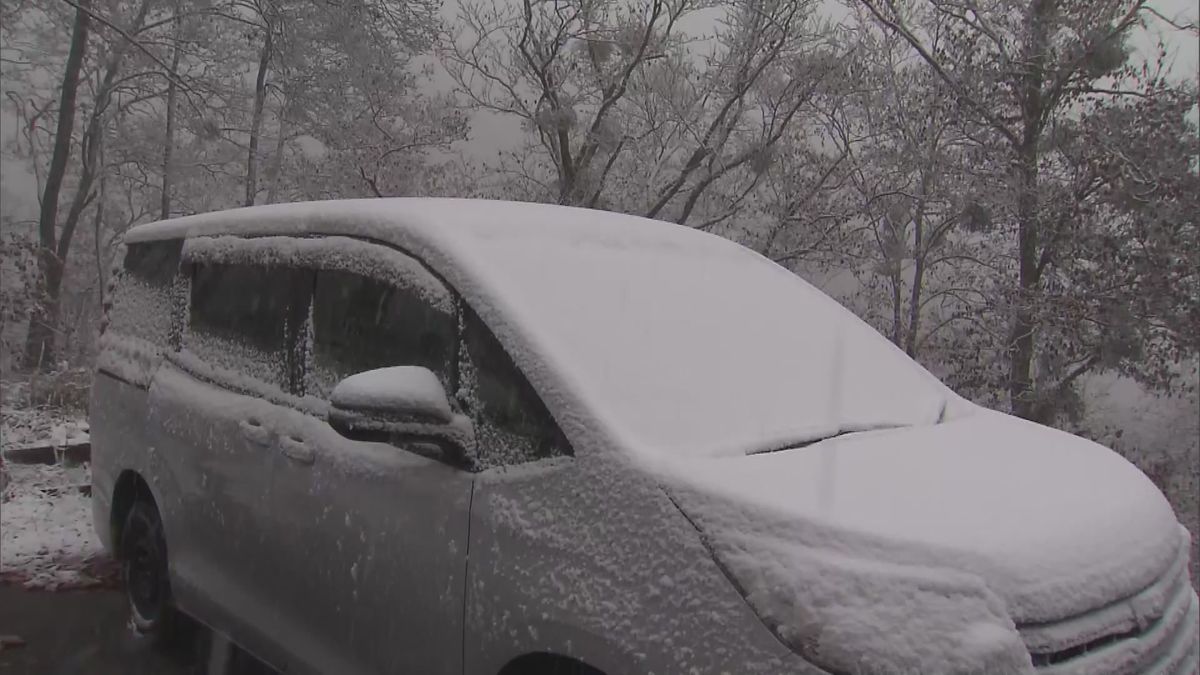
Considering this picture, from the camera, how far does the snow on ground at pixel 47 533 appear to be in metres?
4.10

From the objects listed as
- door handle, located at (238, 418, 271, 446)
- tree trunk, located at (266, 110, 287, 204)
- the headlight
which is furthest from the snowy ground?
tree trunk, located at (266, 110, 287, 204)

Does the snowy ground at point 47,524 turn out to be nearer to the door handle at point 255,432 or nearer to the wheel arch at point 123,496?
the wheel arch at point 123,496

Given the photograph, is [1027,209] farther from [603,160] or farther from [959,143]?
[603,160]

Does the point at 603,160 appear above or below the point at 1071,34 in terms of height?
below

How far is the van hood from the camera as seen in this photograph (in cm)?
153

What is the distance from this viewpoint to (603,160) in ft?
47.4

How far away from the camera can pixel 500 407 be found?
199cm

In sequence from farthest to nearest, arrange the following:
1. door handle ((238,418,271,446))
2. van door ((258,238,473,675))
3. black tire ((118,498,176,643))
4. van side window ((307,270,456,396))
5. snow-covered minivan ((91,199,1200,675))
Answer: black tire ((118,498,176,643)) → door handle ((238,418,271,446)) → van side window ((307,270,456,396)) → van door ((258,238,473,675)) → snow-covered minivan ((91,199,1200,675))

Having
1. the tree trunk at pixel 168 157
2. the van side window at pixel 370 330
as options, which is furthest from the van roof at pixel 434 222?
Result: the tree trunk at pixel 168 157

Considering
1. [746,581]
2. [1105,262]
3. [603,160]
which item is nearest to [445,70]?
[603,160]

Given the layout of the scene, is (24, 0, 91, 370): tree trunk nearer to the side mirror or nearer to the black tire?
the black tire

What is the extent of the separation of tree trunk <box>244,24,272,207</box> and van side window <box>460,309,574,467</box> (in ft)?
26.8

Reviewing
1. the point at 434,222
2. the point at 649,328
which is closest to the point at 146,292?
the point at 434,222

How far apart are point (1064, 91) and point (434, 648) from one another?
1358 cm
